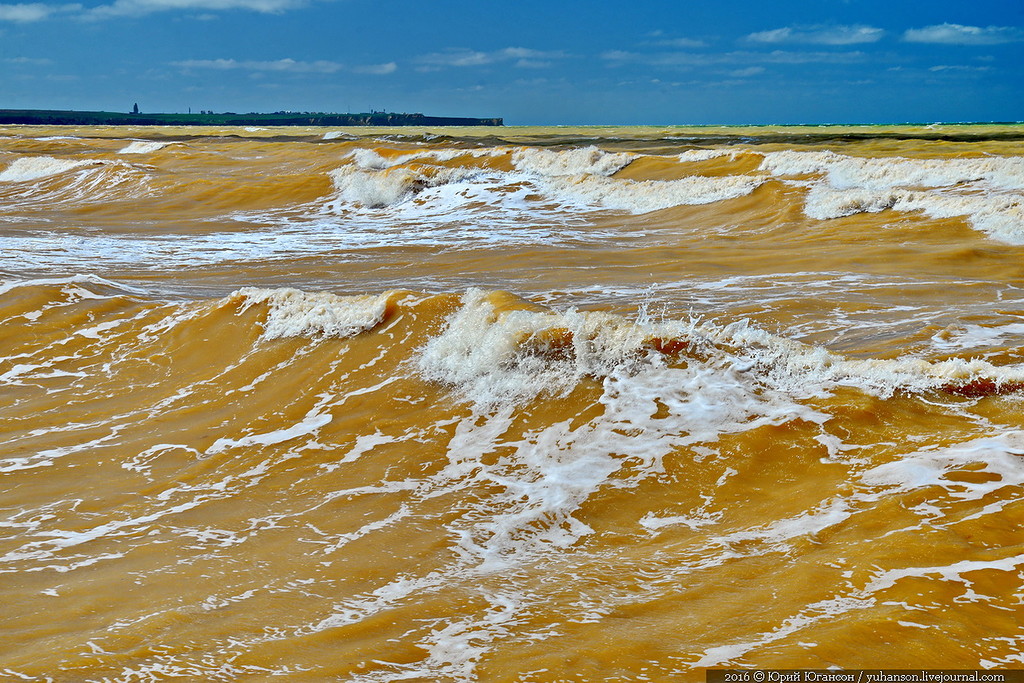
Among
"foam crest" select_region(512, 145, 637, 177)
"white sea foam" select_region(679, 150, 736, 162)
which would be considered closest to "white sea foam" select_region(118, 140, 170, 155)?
"foam crest" select_region(512, 145, 637, 177)

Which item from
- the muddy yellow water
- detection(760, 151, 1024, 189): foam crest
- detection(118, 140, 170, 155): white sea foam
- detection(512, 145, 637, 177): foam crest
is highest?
detection(118, 140, 170, 155): white sea foam

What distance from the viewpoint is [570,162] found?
26516mm

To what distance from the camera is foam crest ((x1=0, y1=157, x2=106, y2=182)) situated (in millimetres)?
30359

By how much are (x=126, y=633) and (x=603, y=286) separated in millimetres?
8241

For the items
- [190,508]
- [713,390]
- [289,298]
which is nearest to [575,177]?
[289,298]

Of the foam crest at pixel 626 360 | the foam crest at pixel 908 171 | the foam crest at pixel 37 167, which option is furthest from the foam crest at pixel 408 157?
the foam crest at pixel 626 360

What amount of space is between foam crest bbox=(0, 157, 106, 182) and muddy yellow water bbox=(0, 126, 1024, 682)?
61.3 ft

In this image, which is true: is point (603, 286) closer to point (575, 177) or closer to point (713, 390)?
point (713, 390)

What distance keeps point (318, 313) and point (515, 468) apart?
3790mm

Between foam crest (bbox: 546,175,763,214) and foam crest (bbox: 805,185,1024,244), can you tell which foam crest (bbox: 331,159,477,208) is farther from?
foam crest (bbox: 805,185,1024,244)

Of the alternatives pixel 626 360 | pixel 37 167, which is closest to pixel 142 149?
pixel 37 167

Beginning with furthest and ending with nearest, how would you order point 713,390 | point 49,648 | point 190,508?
point 713,390
point 190,508
point 49,648

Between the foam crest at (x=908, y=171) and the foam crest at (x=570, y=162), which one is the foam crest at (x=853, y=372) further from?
the foam crest at (x=570, y=162)

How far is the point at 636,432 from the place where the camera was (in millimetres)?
6430
